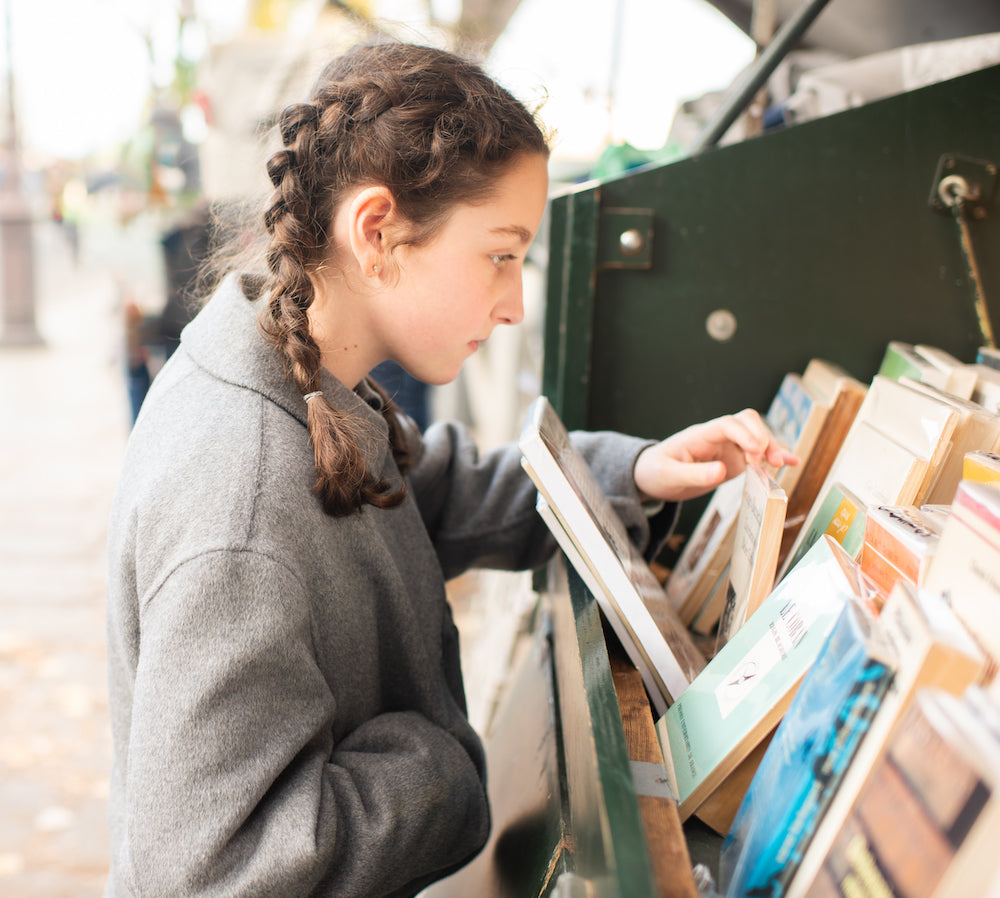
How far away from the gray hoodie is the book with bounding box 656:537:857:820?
34 cm

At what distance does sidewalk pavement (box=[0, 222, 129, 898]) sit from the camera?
7.91 feet

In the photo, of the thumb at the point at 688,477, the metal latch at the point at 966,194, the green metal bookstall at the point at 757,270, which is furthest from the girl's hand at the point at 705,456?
the metal latch at the point at 966,194

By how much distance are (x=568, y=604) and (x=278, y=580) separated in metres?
0.43

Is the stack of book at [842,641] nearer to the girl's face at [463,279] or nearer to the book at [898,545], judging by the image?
the book at [898,545]

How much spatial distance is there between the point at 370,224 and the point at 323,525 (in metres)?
0.39

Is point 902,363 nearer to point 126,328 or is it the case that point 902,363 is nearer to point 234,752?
point 234,752

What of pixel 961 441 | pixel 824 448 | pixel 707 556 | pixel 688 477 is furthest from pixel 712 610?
pixel 961 441

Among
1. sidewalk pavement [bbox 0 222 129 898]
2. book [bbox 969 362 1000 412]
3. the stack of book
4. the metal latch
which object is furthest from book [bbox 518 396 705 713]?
sidewalk pavement [bbox 0 222 129 898]

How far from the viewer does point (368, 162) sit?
1108 millimetres

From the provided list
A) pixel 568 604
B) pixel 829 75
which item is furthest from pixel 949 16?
pixel 568 604

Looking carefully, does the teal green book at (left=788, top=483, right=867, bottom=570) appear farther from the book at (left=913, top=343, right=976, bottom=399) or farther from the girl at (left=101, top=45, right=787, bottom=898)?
the book at (left=913, top=343, right=976, bottom=399)

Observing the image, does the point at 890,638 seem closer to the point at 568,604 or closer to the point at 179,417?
the point at 568,604

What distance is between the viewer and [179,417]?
102cm

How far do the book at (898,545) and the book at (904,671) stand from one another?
57mm
